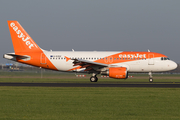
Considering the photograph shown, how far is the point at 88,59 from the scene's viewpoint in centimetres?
3612

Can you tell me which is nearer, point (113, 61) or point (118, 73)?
point (118, 73)

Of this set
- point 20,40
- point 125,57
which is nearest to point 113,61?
point 125,57

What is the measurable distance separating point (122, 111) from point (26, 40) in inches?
1087

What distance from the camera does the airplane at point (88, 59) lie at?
35.7m

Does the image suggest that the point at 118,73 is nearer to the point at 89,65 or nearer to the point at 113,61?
the point at 113,61

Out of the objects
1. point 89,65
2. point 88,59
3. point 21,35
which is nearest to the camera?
point 89,65

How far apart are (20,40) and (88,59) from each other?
919 centimetres

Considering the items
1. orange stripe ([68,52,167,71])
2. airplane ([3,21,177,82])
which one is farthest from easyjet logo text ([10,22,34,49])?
orange stripe ([68,52,167,71])

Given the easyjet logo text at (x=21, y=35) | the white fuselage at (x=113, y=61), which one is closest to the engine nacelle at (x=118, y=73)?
the white fuselage at (x=113, y=61)

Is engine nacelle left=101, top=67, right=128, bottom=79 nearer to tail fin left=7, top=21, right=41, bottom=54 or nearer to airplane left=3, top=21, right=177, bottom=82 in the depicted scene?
airplane left=3, top=21, right=177, bottom=82

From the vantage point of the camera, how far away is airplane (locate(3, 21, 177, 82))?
3566 cm

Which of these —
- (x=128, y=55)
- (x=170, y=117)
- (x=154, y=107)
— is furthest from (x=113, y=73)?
(x=170, y=117)

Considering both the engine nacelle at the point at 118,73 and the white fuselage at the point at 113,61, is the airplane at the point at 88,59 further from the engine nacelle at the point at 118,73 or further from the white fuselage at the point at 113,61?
the engine nacelle at the point at 118,73

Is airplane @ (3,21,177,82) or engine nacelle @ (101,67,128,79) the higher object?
airplane @ (3,21,177,82)
